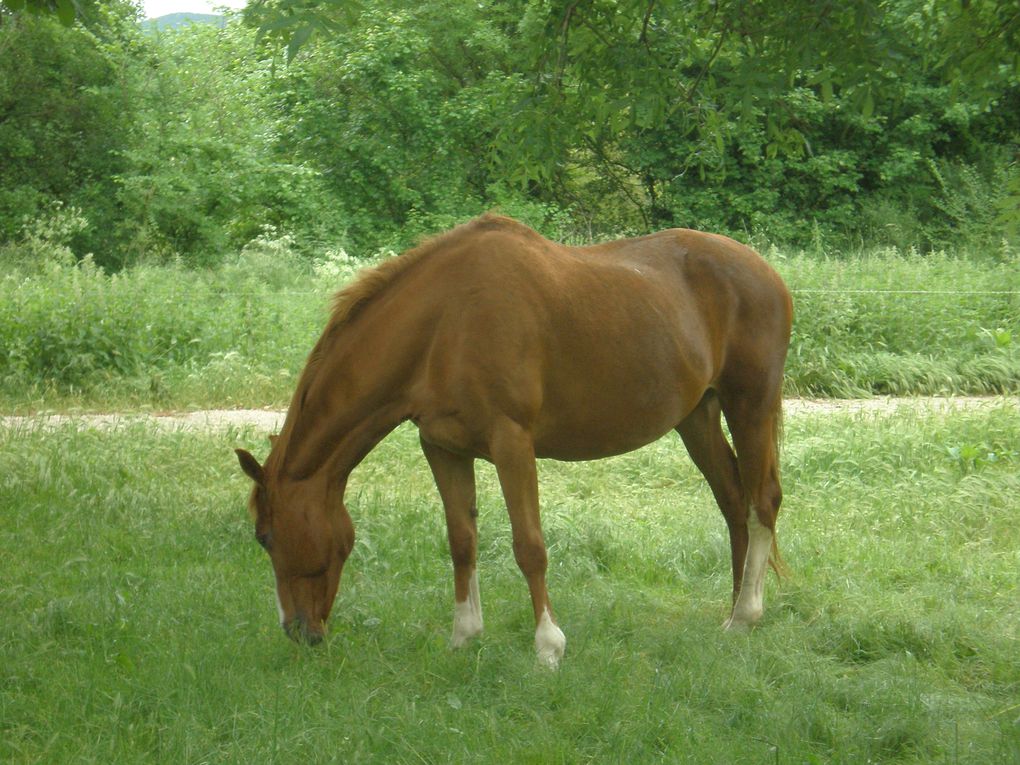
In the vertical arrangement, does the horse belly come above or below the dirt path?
above

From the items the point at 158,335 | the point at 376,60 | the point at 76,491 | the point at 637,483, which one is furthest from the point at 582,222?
the point at 76,491

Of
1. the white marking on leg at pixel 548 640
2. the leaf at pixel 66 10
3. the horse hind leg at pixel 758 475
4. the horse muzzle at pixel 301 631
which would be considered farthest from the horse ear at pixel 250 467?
the horse hind leg at pixel 758 475

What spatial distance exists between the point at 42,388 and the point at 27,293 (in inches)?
58.2

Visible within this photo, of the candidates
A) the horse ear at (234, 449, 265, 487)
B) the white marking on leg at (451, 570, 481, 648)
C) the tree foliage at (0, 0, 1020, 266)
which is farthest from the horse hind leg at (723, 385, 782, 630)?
the tree foliage at (0, 0, 1020, 266)

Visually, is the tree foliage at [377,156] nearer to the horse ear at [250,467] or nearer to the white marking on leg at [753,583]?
the white marking on leg at [753,583]

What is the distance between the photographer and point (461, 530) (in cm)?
484

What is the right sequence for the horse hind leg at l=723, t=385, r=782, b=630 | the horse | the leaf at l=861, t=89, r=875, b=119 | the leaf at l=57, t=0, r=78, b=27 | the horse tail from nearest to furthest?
1. the leaf at l=57, t=0, r=78, b=27
2. the leaf at l=861, t=89, r=875, b=119
3. the horse
4. the horse hind leg at l=723, t=385, r=782, b=630
5. the horse tail

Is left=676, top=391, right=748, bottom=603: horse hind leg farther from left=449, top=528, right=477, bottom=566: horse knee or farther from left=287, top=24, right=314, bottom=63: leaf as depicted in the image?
left=287, top=24, right=314, bottom=63: leaf

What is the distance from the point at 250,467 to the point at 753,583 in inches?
95.0

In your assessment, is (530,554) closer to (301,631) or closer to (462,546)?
(462,546)

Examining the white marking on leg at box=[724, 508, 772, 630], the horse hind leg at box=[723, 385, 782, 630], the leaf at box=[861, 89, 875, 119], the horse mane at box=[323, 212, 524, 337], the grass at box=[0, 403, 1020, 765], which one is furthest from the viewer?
the horse hind leg at box=[723, 385, 782, 630]

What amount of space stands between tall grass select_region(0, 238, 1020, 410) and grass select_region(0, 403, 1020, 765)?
263cm

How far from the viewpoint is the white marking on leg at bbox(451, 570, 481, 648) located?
476 cm

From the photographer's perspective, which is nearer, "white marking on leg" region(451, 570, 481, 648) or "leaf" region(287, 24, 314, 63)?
"leaf" region(287, 24, 314, 63)
